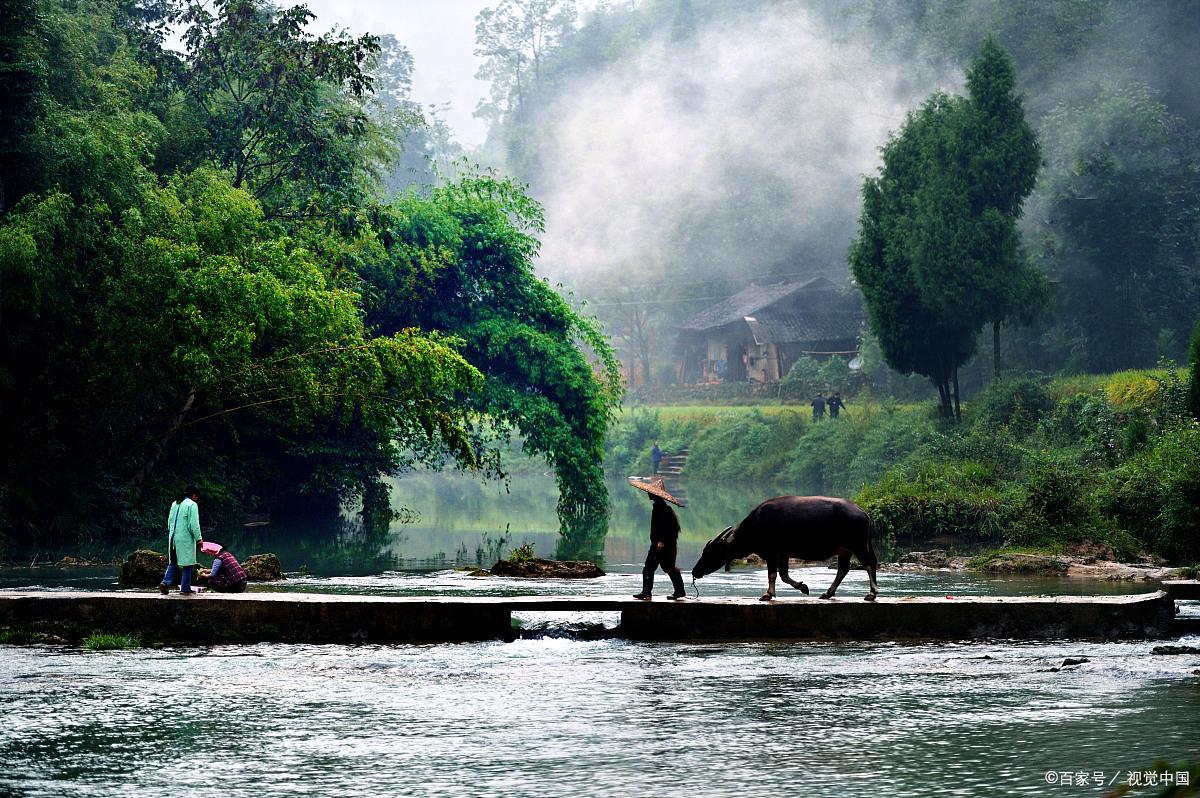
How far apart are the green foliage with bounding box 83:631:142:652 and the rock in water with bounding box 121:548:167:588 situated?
467 centimetres

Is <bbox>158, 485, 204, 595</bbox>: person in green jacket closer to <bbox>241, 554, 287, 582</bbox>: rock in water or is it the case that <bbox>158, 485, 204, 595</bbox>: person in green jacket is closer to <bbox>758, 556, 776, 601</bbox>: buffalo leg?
<bbox>241, 554, 287, 582</bbox>: rock in water

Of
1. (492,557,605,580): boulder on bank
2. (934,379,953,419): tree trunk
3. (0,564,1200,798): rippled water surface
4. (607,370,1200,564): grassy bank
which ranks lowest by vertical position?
(0,564,1200,798): rippled water surface

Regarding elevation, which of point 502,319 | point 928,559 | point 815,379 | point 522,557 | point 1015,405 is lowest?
point 928,559

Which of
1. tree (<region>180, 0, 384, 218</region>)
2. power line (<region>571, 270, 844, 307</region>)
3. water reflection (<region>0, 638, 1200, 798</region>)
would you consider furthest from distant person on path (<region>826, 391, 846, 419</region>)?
water reflection (<region>0, 638, 1200, 798</region>)

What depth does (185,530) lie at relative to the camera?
19.7 m

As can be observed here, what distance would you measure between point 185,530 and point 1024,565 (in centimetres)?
1571

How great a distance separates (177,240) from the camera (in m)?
34.2

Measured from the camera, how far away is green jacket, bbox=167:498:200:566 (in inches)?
771

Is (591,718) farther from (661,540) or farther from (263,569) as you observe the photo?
(263,569)

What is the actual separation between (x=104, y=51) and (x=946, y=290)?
25.2 m

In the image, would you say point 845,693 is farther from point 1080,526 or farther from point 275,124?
point 275,124

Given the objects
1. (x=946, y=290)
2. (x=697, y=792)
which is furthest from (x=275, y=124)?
(x=697, y=792)

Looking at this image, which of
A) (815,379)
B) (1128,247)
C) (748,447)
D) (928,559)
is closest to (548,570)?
(928,559)

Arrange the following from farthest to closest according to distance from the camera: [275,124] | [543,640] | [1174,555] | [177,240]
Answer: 1. [275,124]
2. [177,240]
3. [1174,555]
4. [543,640]
